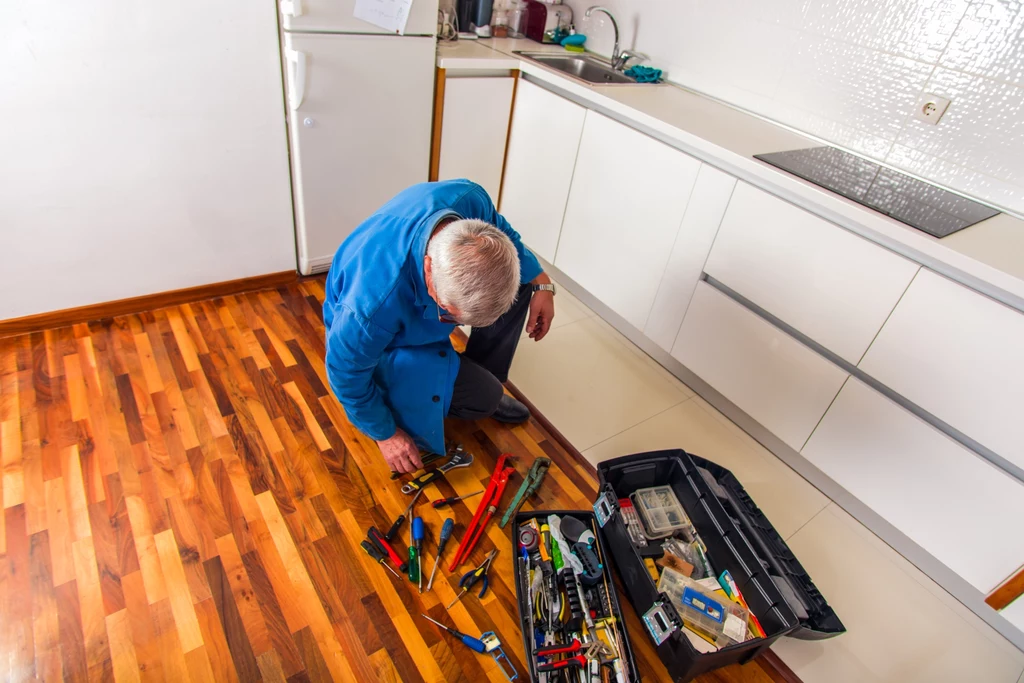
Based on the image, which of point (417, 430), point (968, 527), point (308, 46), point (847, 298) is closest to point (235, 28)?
point (308, 46)

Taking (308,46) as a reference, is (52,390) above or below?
below

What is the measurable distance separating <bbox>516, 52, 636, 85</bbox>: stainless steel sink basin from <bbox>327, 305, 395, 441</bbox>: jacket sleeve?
174 centimetres

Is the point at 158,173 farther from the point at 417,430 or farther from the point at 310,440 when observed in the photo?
the point at 417,430

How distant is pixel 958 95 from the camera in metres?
1.70

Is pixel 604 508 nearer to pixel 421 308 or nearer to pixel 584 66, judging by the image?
pixel 421 308

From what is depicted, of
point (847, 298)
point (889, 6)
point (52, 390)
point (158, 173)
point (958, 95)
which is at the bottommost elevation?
point (52, 390)

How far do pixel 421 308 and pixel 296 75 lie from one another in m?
1.11

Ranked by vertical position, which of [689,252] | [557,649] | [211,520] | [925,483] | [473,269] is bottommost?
[211,520]

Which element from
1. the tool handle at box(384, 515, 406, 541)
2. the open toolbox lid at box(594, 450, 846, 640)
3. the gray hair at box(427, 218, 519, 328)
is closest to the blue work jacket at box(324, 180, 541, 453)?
the gray hair at box(427, 218, 519, 328)

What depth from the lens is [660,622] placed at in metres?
1.28

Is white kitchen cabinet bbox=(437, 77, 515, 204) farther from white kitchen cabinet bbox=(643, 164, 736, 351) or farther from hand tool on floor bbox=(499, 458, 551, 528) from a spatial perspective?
hand tool on floor bbox=(499, 458, 551, 528)

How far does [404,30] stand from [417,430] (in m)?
1.45

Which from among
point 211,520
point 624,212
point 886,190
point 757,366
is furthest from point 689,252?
point 211,520

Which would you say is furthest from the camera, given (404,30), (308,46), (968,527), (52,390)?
(404,30)
